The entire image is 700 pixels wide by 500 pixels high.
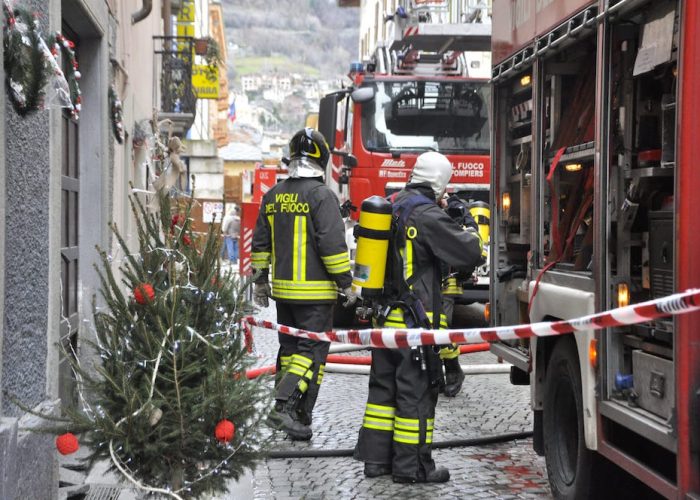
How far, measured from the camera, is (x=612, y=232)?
4.43m

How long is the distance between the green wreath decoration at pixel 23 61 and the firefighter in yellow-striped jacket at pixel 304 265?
2.99m

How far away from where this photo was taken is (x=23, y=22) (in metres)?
4.16

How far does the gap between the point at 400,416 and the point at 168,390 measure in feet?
6.54

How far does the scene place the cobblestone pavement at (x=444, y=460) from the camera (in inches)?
224

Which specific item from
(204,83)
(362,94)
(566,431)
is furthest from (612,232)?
(204,83)

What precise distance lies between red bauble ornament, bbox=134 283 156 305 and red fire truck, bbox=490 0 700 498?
6.16ft

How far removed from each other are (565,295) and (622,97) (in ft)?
3.14

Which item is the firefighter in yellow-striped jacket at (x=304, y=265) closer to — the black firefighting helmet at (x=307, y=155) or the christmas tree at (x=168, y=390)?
the black firefighting helmet at (x=307, y=155)

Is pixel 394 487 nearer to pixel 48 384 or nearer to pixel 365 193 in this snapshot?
pixel 48 384

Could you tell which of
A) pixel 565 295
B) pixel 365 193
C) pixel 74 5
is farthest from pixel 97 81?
pixel 365 193

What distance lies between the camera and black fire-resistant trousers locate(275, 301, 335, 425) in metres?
6.88

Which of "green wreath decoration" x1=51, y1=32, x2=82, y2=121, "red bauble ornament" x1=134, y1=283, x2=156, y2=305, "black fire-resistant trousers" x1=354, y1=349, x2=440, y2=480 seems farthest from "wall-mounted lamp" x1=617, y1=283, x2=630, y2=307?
"green wreath decoration" x1=51, y1=32, x2=82, y2=121

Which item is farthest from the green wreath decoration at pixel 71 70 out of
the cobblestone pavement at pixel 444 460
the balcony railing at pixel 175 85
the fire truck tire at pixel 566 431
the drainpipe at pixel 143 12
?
the balcony railing at pixel 175 85

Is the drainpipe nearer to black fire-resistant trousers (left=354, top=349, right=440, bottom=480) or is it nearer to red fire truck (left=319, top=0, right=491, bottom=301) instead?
red fire truck (left=319, top=0, right=491, bottom=301)
